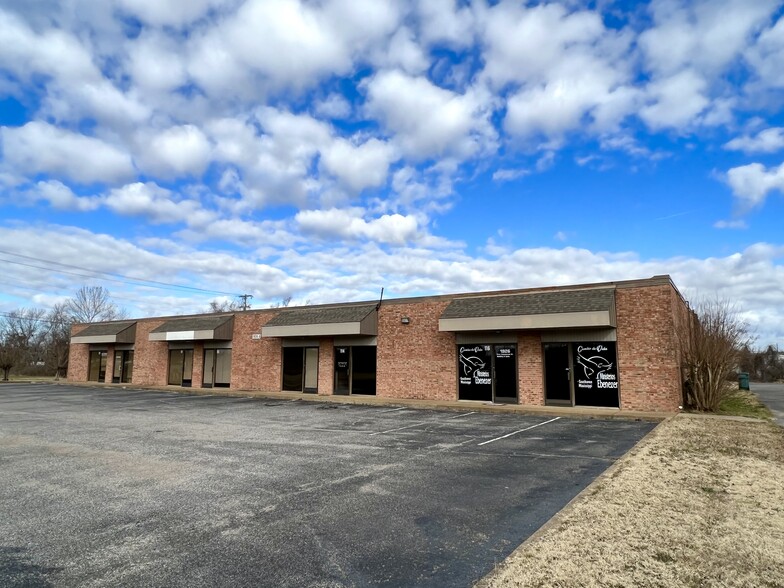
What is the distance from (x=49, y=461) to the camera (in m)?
8.35

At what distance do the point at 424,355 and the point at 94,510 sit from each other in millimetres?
15064

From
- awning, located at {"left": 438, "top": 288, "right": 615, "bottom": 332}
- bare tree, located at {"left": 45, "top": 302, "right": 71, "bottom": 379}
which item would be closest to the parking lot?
awning, located at {"left": 438, "top": 288, "right": 615, "bottom": 332}

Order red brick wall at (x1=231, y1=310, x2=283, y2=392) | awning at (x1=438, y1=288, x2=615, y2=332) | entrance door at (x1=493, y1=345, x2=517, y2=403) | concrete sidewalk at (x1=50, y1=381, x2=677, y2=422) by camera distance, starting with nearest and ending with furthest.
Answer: concrete sidewalk at (x1=50, y1=381, x2=677, y2=422) → awning at (x1=438, y1=288, x2=615, y2=332) → entrance door at (x1=493, y1=345, x2=517, y2=403) → red brick wall at (x1=231, y1=310, x2=283, y2=392)

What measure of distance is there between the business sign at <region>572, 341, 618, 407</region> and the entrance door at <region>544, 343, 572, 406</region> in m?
0.25

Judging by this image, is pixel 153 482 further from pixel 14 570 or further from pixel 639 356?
pixel 639 356

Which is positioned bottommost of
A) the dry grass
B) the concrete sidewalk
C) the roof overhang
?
the dry grass

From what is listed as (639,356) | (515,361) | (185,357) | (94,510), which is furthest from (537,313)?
(185,357)

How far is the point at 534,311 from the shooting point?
16.7 metres

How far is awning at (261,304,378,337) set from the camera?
20766mm

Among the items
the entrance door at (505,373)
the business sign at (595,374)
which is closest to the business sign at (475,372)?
the entrance door at (505,373)

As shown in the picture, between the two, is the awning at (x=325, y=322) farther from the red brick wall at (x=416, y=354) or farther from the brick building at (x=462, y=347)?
the red brick wall at (x=416, y=354)

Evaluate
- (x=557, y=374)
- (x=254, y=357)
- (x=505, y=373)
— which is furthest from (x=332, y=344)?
(x=557, y=374)

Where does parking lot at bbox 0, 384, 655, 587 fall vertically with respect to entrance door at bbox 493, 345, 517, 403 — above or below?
below

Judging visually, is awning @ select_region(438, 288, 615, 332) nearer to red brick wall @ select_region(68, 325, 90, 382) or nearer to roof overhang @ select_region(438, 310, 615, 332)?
roof overhang @ select_region(438, 310, 615, 332)
